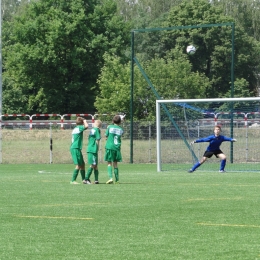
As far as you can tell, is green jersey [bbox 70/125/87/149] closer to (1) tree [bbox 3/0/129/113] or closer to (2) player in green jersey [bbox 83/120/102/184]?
(2) player in green jersey [bbox 83/120/102/184]

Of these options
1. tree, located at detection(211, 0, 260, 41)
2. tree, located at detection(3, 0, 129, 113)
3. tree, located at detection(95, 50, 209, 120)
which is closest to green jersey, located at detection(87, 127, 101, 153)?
tree, located at detection(95, 50, 209, 120)

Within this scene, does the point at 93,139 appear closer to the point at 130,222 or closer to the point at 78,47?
the point at 130,222

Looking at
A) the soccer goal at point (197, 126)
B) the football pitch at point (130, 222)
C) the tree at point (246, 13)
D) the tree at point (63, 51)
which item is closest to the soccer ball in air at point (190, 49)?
the soccer goal at point (197, 126)

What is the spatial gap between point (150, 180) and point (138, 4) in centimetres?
7131

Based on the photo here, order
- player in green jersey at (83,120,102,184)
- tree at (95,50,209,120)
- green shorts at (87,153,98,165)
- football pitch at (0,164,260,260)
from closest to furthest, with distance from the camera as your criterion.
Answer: football pitch at (0,164,260,260) → player in green jersey at (83,120,102,184) → green shorts at (87,153,98,165) → tree at (95,50,209,120)

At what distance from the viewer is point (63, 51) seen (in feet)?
250

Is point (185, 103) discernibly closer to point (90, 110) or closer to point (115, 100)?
point (115, 100)

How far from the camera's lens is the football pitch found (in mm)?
8883

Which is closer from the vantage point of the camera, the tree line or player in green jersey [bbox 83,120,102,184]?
player in green jersey [bbox 83,120,102,184]

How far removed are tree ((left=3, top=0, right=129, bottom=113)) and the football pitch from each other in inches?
2189

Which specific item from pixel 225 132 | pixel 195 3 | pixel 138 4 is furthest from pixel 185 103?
pixel 138 4

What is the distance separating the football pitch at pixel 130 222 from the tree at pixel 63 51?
55612 millimetres

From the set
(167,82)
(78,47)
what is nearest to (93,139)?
(167,82)

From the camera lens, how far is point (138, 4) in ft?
302
